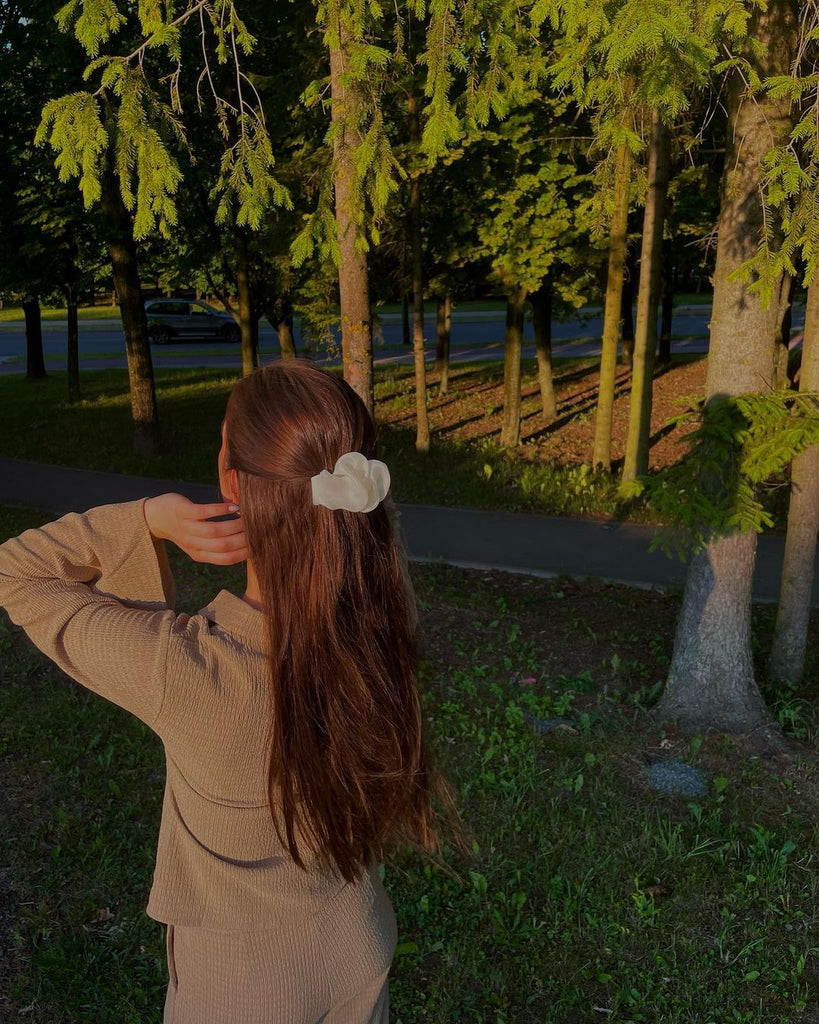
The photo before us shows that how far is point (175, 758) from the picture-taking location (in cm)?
155

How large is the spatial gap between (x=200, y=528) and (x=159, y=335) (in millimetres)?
35126

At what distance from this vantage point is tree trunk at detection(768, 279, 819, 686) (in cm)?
558

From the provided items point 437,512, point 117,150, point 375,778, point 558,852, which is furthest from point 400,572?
point 437,512

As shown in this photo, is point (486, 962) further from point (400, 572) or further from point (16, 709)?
point (16, 709)

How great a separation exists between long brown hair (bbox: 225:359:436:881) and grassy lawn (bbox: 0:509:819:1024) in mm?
479

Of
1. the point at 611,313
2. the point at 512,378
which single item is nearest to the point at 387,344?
the point at 512,378

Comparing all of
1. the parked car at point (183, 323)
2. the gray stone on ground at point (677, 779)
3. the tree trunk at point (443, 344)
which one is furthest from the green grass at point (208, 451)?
the parked car at point (183, 323)

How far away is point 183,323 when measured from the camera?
116ft

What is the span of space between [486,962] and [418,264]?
9.35 meters


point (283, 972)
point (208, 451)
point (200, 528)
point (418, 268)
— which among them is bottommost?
point (208, 451)

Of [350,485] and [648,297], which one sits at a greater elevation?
[648,297]

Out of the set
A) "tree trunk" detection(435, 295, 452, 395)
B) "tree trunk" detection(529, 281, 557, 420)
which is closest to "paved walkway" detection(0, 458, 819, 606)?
"tree trunk" detection(529, 281, 557, 420)

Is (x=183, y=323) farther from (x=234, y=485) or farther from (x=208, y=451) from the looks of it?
(x=234, y=485)

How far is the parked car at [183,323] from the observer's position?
34.9 metres
